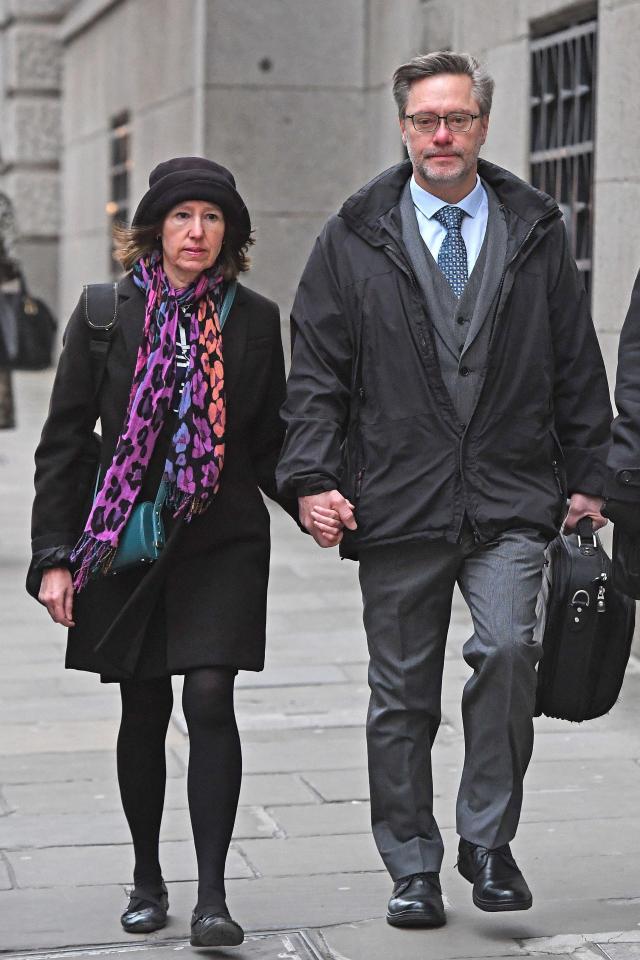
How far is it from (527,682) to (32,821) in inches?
63.8

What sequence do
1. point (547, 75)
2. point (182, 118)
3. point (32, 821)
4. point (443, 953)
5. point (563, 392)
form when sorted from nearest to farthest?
point (443, 953) → point (563, 392) → point (32, 821) → point (547, 75) → point (182, 118)

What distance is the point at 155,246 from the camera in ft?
13.8

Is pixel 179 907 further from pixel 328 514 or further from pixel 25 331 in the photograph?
pixel 25 331

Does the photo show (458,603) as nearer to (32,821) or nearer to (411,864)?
(32,821)

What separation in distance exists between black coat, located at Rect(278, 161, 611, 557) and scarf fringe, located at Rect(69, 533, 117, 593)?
40cm

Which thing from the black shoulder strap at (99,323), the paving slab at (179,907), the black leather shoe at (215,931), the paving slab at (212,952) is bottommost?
the paving slab at (179,907)

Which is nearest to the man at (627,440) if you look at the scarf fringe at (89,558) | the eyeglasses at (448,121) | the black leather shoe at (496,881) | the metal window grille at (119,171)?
the eyeglasses at (448,121)

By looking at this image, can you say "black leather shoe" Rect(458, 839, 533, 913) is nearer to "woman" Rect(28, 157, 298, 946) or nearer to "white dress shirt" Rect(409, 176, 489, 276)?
"woman" Rect(28, 157, 298, 946)

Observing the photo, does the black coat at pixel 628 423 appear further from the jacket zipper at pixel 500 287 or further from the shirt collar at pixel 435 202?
the shirt collar at pixel 435 202

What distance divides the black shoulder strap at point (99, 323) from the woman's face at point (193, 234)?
0.55 feet

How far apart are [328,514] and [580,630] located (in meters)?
0.61

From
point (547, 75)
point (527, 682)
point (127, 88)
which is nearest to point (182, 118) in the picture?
point (127, 88)

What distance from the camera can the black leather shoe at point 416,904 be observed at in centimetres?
410

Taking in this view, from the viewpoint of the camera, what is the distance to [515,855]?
15.6ft
